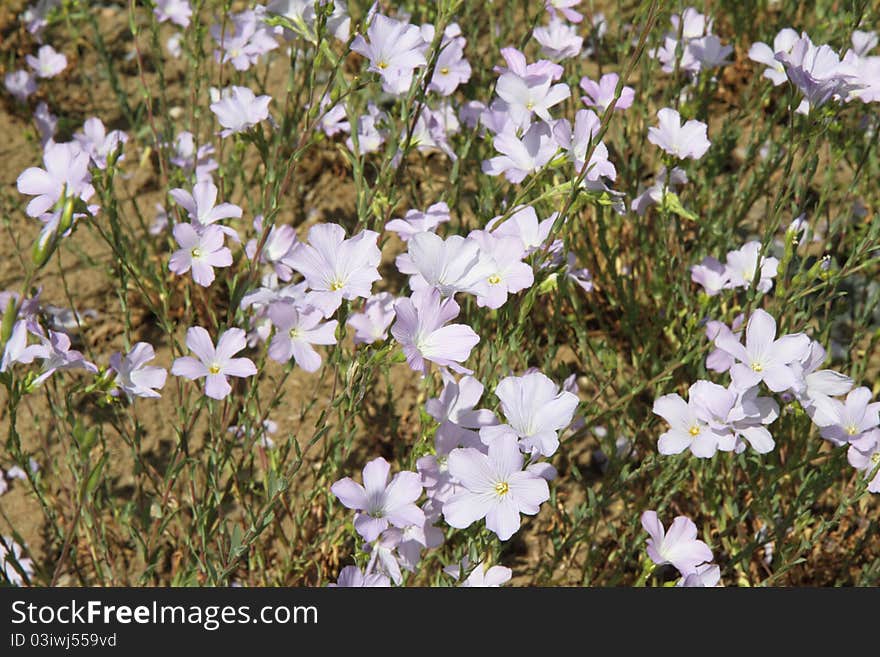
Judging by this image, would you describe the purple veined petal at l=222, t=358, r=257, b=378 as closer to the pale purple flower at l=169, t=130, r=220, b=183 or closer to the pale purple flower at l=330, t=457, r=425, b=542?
the pale purple flower at l=330, t=457, r=425, b=542

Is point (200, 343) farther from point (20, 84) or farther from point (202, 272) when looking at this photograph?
point (20, 84)

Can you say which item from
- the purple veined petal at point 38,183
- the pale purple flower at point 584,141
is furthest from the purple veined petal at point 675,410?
the purple veined petal at point 38,183

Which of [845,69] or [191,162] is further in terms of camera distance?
[191,162]

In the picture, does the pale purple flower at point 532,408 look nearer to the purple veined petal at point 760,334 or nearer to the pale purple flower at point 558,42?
the purple veined petal at point 760,334

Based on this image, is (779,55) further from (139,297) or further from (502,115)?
(139,297)

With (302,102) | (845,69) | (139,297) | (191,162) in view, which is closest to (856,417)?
(845,69)

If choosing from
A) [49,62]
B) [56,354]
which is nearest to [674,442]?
[56,354]

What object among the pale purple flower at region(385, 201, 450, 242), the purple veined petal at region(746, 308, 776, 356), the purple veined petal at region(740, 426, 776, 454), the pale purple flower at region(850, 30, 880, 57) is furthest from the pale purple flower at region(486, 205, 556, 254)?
the pale purple flower at region(850, 30, 880, 57)

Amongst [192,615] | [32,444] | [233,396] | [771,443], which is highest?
[32,444]
